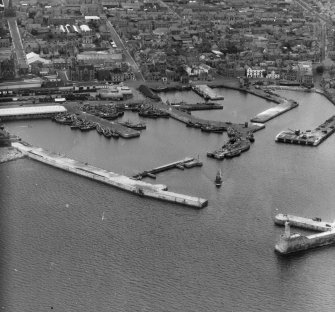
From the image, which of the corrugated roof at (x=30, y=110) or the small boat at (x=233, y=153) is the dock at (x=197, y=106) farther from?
the small boat at (x=233, y=153)

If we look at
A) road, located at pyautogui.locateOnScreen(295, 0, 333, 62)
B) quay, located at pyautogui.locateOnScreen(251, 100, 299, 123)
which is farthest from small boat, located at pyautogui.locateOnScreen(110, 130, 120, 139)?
road, located at pyautogui.locateOnScreen(295, 0, 333, 62)

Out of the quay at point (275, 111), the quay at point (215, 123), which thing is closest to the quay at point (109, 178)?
the quay at point (215, 123)

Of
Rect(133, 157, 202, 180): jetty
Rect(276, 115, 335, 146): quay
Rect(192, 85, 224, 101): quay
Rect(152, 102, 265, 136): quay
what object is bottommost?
Rect(192, 85, 224, 101): quay

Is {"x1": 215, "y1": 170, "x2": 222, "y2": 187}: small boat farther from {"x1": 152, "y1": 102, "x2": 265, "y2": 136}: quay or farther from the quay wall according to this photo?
the quay wall

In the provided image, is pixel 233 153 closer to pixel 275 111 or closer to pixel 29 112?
pixel 275 111

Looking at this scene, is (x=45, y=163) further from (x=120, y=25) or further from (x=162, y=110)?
(x=120, y=25)

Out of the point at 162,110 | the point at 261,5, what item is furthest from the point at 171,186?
the point at 261,5
